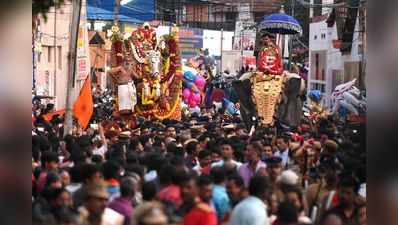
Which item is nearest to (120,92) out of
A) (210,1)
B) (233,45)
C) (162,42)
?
(162,42)

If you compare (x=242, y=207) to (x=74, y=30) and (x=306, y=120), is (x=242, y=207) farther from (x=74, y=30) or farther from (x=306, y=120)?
(x=306, y=120)

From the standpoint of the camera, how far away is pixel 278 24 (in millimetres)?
9320

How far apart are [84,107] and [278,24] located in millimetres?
2716

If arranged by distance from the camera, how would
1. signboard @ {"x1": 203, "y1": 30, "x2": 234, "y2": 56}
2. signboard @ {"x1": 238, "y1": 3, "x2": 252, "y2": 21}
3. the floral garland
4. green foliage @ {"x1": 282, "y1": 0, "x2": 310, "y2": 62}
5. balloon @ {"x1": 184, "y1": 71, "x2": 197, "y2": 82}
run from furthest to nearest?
signboard @ {"x1": 203, "y1": 30, "x2": 234, "y2": 56}, balloon @ {"x1": 184, "y1": 71, "x2": 197, "y2": 82}, green foliage @ {"x1": 282, "y1": 0, "x2": 310, "y2": 62}, signboard @ {"x1": 238, "y1": 3, "x2": 252, "y2": 21}, the floral garland

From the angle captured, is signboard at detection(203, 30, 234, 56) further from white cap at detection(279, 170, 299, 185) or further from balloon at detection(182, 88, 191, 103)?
white cap at detection(279, 170, 299, 185)

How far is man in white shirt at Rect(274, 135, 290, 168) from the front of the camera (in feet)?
20.5

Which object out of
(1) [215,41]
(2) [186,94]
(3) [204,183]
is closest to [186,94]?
(2) [186,94]

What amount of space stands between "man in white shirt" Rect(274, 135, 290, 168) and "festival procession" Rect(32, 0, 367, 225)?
0.02 meters

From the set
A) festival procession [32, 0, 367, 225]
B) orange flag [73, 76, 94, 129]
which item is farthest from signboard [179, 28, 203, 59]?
orange flag [73, 76, 94, 129]

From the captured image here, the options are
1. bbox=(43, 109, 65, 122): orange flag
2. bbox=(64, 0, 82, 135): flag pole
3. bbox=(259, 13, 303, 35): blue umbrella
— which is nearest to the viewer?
bbox=(64, 0, 82, 135): flag pole

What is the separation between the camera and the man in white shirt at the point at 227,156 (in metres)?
5.53

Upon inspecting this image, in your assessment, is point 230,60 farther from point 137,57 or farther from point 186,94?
point 137,57

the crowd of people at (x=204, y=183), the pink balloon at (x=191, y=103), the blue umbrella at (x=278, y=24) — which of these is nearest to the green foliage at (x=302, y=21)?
the pink balloon at (x=191, y=103)
